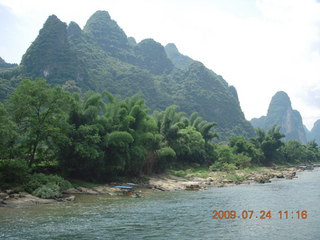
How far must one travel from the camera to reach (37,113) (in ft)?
70.4

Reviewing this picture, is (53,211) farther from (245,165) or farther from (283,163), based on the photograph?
(283,163)

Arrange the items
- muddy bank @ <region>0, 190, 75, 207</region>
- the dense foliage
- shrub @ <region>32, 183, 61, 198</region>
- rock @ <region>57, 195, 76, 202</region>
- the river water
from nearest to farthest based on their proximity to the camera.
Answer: the river water, muddy bank @ <region>0, 190, 75, 207</region>, shrub @ <region>32, 183, 61, 198</region>, rock @ <region>57, 195, 76, 202</region>, the dense foliage

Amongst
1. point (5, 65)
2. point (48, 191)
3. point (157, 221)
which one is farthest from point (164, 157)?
point (5, 65)

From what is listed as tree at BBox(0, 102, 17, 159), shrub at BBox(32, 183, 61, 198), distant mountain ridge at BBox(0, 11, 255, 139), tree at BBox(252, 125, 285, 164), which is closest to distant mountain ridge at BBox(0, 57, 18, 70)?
distant mountain ridge at BBox(0, 11, 255, 139)

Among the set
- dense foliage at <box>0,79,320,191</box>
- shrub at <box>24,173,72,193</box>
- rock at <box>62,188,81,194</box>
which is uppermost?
dense foliage at <box>0,79,320,191</box>

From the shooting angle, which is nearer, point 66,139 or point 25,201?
point 25,201

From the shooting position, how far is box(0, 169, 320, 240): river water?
11391 mm

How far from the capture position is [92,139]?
2259cm
